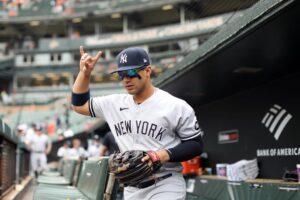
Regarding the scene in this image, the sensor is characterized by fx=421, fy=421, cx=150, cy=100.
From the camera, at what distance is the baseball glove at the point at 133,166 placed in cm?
222

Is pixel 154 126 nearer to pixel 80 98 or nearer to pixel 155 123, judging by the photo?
pixel 155 123

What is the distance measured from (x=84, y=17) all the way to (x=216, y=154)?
3976 centimetres

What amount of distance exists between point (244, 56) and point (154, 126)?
2994mm

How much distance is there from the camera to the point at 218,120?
27.1 feet

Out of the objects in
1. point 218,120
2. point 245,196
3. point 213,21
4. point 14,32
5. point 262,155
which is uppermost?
point 14,32

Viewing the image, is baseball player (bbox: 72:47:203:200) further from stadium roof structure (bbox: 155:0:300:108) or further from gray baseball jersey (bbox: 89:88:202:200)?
stadium roof structure (bbox: 155:0:300:108)

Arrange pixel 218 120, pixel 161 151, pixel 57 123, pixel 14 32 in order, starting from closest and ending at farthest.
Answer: pixel 161 151, pixel 218 120, pixel 57 123, pixel 14 32

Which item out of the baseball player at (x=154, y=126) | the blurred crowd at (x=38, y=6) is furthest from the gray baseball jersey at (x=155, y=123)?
the blurred crowd at (x=38, y=6)

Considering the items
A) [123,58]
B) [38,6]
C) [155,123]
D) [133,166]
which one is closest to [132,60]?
[123,58]

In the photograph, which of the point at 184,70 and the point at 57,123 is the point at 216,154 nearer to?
the point at 184,70

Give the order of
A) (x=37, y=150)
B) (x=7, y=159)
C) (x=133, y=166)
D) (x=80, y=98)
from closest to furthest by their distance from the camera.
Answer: (x=133, y=166)
(x=80, y=98)
(x=7, y=159)
(x=37, y=150)

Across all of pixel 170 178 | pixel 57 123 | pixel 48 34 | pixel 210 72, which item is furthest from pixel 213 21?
pixel 170 178

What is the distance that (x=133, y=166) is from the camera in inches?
87.5

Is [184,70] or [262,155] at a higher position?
[184,70]
